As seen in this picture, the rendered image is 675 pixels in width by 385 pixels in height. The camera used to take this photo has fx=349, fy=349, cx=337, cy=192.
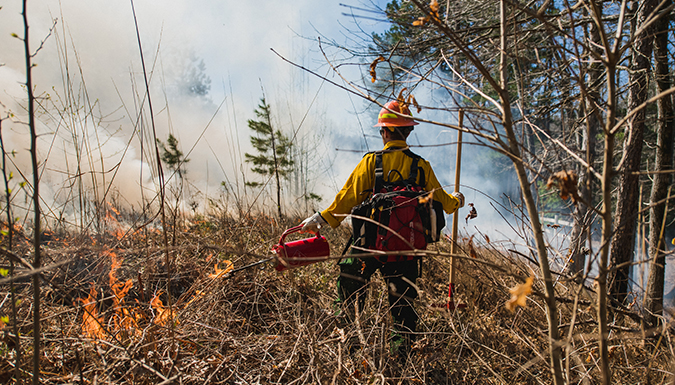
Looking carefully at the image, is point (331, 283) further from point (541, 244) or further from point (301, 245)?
point (541, 244)

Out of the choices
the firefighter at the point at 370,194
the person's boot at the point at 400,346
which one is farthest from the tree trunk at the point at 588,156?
the person's boot at the point at 400,346

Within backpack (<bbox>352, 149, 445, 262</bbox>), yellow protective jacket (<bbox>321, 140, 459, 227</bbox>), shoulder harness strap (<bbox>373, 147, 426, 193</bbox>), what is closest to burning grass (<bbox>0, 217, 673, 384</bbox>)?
backpack (<bbox>352, 149, 445, 262</bbox>)

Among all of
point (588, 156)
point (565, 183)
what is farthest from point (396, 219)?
point (565, 183)

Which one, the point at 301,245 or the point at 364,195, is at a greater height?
the point at 364,195

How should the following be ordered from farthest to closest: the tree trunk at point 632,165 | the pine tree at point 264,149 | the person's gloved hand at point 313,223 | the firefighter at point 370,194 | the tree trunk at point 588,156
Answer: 1. the pine tree at point 264,149
2. the tree trunk at point 632,165
3. the firefighter at point 370,194
4. the person's gloved hand at point 313,223
5. the tree trunk at point 588,156

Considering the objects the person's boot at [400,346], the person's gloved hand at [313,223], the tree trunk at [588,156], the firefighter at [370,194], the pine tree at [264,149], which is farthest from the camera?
the pine tree at [264,149]

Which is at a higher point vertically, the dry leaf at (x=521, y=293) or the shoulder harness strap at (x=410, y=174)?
the shoulder harness strap at (x=410, y=174)

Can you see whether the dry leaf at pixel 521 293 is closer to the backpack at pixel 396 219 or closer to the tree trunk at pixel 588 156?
the tree trunk at pixel 588 156

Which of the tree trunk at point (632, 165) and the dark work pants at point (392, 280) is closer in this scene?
the dark work pants at point (392, 280)

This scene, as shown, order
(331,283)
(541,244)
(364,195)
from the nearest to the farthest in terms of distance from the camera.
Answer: (541,244) → (364,195) → (331,283)

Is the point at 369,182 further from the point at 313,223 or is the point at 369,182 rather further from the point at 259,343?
the point at 259,343

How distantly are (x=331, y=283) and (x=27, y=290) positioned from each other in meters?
2.59

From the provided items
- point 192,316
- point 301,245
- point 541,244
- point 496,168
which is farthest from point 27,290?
point 496,168

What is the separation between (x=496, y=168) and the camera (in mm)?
27203
